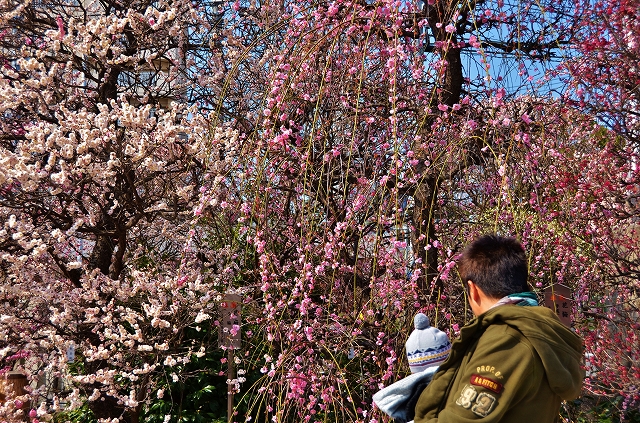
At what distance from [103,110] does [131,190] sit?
55 cm

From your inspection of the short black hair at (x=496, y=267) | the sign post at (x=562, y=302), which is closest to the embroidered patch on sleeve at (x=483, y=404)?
the short black hair at (x=496, y=267)

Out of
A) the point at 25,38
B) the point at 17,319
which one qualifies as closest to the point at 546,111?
the point at 17,319

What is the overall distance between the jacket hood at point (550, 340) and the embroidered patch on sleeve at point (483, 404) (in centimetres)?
14

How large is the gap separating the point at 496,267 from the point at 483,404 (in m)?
0.34

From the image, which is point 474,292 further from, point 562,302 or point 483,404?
point 562,302

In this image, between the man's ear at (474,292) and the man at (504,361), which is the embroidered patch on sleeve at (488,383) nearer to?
the man at (504,361)

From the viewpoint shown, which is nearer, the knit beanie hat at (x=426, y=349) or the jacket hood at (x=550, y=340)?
the jacket hood at (x=550, y=340)

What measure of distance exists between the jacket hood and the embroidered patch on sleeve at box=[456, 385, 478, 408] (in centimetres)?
16

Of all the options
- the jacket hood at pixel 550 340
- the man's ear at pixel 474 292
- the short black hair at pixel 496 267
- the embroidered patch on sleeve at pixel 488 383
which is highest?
the short black hair at pixel 496 267

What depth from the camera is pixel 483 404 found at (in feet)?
4.66

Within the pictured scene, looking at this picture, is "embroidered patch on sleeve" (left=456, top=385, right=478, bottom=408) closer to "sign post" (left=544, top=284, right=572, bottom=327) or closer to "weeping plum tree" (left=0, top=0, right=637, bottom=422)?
"weeping plum tree" (left=0, top=0, right=637, bottom=422)

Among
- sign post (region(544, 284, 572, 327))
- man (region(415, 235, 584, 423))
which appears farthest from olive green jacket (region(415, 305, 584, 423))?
sign post (region(544, 284, 572, 327))

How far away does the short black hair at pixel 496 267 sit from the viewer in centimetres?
161

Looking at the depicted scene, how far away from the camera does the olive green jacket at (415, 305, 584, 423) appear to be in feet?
4.67
